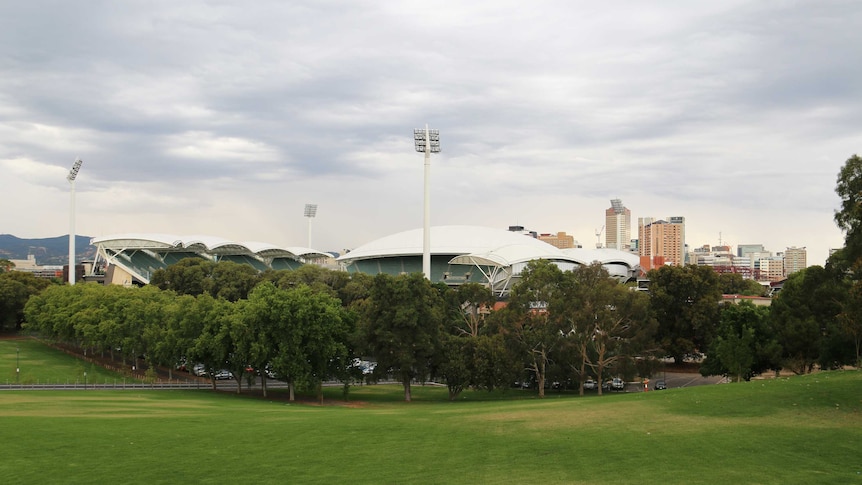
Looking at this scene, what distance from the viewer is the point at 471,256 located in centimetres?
10500


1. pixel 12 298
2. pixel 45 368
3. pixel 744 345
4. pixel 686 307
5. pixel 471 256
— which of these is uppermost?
pixel 471 256

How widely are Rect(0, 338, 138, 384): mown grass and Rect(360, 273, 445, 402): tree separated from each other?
23035 mm

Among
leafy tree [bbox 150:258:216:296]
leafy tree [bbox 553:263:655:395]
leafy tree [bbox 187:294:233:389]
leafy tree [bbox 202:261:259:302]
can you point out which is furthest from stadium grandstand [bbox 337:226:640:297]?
leafy tree [bbox 187:294:233:389]

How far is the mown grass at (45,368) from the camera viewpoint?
5869 cm

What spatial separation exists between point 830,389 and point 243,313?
37.7 metres

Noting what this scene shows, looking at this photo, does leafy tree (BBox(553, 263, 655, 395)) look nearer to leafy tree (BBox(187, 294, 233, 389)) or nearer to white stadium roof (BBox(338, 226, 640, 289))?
leafy tree (BBox(187, 294, 233, 389))

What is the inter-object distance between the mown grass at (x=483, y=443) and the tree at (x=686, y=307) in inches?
1518

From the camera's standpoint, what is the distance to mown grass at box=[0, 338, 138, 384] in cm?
5869

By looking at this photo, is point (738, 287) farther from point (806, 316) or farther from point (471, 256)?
point (806, 316)

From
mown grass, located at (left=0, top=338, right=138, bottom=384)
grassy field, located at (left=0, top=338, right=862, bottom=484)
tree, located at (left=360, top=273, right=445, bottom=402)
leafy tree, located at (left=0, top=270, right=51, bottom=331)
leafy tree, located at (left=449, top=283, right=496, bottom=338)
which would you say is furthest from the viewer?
leafy tree, located at (left=0, top=270, right=51, bottom=331)

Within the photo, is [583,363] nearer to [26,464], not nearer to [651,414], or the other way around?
[651,414]

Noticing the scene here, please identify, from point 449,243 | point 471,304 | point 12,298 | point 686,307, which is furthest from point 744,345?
point 12,298

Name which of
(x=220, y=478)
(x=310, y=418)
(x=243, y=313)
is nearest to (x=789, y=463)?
(x=220, y=478)

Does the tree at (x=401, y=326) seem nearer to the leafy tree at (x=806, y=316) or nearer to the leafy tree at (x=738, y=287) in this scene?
the leafy tree at (x=806, y=316)
